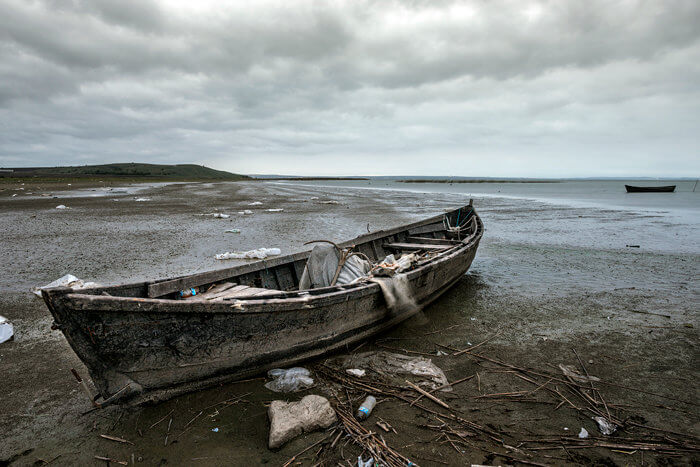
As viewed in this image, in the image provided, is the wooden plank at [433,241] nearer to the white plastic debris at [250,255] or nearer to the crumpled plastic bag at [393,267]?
the crumpled plastic bag at [393,267]

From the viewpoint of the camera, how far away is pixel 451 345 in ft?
17.6

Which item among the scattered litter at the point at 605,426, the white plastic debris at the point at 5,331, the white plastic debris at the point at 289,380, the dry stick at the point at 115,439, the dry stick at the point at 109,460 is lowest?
the scattered litter at the point at 605,426

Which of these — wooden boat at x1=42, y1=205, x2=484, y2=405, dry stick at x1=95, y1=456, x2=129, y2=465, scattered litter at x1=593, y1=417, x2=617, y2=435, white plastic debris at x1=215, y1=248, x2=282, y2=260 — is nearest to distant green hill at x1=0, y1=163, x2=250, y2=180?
white plastic debris at x1=215, y1=248, x2=282, y2=260

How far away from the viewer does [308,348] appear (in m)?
4.43

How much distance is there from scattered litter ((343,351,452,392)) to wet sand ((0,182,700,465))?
249 millimetres

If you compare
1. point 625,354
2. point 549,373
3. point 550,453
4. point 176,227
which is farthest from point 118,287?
point 176,227

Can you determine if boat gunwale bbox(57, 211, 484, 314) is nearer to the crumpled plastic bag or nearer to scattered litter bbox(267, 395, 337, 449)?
the crumpled plastic bag

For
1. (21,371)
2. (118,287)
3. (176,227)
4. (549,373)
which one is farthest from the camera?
(176,227)

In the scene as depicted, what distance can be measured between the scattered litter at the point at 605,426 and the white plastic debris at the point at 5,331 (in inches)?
313

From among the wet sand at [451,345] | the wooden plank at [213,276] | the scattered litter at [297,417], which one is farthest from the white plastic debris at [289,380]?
the wooden plank at [213,276]

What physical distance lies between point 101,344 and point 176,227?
13580 mm

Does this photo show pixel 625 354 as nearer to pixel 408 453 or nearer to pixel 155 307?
pixel 408 453

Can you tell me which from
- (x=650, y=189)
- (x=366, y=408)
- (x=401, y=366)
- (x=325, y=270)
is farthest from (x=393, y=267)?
(x=650, y=189)

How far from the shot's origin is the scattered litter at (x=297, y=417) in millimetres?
3248
